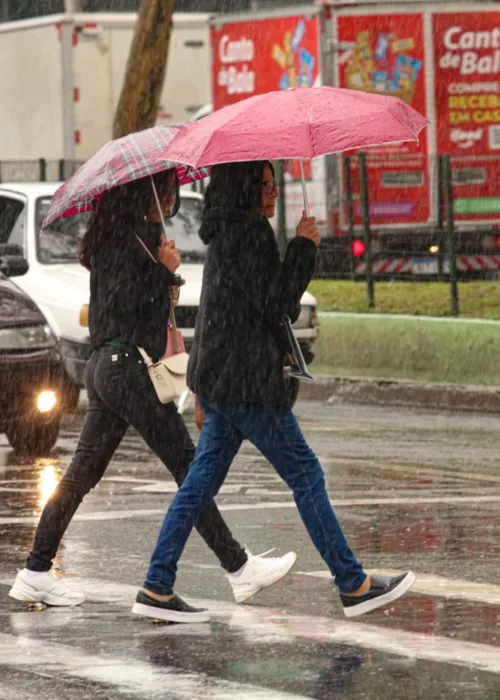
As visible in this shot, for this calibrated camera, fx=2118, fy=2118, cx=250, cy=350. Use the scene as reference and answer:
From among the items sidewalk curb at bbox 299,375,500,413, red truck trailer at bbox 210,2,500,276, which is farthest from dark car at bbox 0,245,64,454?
red truck trailer at bbox 210,2,500,276

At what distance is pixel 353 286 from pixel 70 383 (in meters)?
5.94


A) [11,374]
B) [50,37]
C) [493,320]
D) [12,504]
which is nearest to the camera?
[12,504]

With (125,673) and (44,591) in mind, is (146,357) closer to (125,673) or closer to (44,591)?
(44,591)

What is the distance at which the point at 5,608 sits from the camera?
8.30 m

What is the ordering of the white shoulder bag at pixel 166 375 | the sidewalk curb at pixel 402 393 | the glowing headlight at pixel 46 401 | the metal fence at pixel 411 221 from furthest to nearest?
the metal fence at pixel 411 221
the sidewalk curb at pixel 402 393
the glowing headlight at pixel 46 401
the white shoulder bag at pixel 166 375

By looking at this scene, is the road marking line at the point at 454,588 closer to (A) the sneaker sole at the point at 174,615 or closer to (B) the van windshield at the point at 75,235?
(A) the sneaker sole at the point at 174,615

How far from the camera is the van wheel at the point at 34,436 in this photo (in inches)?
556

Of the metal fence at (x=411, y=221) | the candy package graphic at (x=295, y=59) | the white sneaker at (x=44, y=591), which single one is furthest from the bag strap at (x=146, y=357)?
the candy package graphic at (x=295, y=59)

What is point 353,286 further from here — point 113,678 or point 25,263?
point 113,678

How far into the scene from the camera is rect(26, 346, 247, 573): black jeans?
820 cm

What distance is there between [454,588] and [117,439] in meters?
1.49

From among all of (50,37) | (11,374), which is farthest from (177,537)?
(50,37)

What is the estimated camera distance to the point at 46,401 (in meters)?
13.9

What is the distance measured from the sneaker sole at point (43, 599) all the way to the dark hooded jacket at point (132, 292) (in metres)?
1.01
